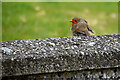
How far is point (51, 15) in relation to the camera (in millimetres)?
6062

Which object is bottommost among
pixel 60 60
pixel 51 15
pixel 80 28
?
pixel 60 60

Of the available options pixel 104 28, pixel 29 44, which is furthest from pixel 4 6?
pixel 29 44

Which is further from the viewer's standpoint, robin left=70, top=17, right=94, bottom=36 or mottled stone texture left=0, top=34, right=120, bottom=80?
robin left=70, top=17, right=94, bottom=36

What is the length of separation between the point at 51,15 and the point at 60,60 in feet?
14.2

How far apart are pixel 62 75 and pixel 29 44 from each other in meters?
0.38

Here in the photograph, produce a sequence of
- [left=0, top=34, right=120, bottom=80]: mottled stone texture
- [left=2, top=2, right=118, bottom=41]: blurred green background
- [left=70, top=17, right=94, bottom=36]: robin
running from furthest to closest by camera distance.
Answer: [left=2, top=2, right=118, bottom=41]: blurred green background < [left=70, top=17, right=94, bottom=36]: robin < [left=0, top=34, right=120, bottom=80]: mottled stone texture

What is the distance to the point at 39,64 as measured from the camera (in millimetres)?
1788

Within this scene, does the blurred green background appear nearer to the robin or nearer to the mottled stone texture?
the robin

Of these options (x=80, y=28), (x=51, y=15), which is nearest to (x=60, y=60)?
(x=80, y=28)

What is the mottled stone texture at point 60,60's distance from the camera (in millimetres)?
1773

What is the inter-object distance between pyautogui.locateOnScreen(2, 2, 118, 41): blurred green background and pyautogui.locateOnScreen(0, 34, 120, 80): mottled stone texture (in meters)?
2.89

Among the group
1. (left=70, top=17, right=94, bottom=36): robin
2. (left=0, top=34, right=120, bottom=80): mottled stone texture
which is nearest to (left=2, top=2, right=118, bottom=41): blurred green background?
(left=70, top=17, right=94, bottom=36): robin

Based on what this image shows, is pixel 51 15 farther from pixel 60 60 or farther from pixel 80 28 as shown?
pixel 60 60

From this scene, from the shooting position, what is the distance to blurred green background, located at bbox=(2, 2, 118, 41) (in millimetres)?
5328
